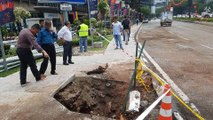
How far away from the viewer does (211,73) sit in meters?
8.12

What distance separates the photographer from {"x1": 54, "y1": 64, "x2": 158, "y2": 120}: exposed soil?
18.3 ft

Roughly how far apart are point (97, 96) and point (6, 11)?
5310 mm

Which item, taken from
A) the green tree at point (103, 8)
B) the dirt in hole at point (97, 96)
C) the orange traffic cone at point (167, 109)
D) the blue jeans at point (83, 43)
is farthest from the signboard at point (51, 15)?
the orange traffic cone at point (167, 109)

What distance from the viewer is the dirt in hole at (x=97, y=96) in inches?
221

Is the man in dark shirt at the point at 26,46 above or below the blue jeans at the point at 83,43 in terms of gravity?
above

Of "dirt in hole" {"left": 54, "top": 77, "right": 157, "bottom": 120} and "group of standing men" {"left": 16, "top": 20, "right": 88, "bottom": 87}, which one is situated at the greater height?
"group of standing men" {"left": 16, "top": 20, "right": 88, "bottom": 87}

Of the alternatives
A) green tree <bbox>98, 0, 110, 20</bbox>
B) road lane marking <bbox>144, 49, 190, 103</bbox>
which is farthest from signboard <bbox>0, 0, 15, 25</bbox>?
green tree <bbox>98, 0, 110, 20</bbox>

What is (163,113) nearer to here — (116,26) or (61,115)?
(61,115)

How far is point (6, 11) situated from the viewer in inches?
376

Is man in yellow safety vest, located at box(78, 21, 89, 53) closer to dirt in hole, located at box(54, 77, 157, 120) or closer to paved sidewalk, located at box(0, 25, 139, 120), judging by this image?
paved sidewalk, located at box(0, 25, 139, 120)

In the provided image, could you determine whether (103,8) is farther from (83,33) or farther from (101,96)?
A: (101,96)

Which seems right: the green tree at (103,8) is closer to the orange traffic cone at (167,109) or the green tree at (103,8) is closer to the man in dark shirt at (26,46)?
the man in dark shirt at (26,46)

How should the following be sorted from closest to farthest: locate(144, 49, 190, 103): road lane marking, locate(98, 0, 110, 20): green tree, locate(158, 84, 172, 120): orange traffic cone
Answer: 1. locate(158, 84, 172, 120): orange traffic cone
2. locate(144, 49, 190, 103): road lane marking
3. locate(98, 0, 110, 20): green tree

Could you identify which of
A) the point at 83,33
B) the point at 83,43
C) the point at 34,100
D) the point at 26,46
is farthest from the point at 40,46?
the point at 83,43
